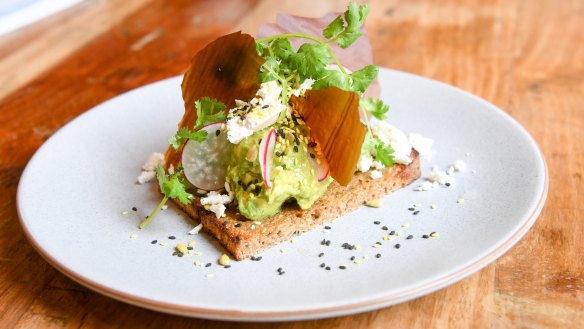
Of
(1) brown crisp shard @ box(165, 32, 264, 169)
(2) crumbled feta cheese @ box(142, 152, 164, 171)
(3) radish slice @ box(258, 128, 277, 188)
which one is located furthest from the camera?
(2) crumbled feta cheese @ box(142, 152, 164, 171)

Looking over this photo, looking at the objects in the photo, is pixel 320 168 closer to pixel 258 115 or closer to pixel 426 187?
pixel 258 115

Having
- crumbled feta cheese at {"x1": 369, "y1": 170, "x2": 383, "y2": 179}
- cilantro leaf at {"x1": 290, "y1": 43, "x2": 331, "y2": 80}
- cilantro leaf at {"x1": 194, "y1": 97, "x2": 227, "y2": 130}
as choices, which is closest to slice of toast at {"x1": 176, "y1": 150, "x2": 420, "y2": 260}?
crumbled feta cheese at {"x1": 369, "y1": 170, "x2": 383, "y2": 179}

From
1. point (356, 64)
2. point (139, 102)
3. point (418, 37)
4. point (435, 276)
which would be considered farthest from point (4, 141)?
point (418, 37)

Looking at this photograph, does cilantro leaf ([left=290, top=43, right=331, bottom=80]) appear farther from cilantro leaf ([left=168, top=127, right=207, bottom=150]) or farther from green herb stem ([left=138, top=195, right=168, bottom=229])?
green herb stem ([left=138, top=195, right=168, bottom=229])

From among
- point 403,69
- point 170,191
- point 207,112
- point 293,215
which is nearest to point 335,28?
point 207,112

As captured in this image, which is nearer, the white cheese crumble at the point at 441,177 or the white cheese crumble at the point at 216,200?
the white cheese crumble at the point at 216,200

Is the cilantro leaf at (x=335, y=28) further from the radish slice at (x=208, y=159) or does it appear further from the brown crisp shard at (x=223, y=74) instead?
the radish slice at (x=208, y=159)

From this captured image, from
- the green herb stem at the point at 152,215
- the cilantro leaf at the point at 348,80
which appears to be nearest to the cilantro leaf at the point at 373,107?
the cilantro leaf at the point at 348,80
